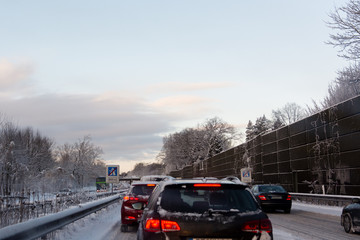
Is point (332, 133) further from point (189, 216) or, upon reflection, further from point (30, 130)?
point (30, 130)

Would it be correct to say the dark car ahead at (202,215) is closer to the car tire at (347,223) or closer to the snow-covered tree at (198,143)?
the car tire at (347,223)

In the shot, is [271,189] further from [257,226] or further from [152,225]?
[152,225]

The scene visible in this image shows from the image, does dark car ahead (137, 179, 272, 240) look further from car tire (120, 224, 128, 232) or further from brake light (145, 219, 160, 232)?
car tire (120, 224, 128, 232)

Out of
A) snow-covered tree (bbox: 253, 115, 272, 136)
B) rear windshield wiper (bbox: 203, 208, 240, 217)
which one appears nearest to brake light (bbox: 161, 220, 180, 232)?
rear windshield wiper (bbox: 203, 208, 240, 217)

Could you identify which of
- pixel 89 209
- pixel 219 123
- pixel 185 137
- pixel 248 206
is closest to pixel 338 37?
pixel 89 209

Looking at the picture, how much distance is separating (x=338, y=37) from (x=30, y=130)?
77325 mm

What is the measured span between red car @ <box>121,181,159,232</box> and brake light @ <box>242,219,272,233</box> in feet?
26.9

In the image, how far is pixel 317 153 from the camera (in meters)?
29.8

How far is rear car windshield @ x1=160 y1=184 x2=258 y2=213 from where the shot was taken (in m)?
5.14

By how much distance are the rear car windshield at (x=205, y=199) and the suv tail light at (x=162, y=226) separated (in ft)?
0.64

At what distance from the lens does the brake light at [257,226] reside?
4906 millimetres

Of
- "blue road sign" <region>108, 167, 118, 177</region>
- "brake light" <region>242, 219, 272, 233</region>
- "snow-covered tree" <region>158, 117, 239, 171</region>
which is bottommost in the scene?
"brake light" <region>242, 219, 272, 233</region>

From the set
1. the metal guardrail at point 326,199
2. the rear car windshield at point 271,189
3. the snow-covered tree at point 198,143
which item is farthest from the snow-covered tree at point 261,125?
the rear car windshield at point 271,189

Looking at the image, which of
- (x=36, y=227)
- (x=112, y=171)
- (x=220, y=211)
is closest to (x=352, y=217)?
(x=220, y=211)
